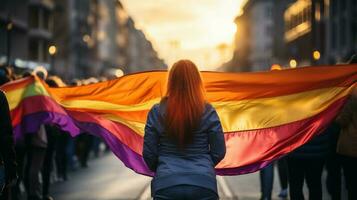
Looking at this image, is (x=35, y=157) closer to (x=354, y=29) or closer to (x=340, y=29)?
(x=354, y=29)

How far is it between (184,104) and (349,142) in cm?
349

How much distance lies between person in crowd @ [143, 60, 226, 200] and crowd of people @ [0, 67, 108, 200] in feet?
5.71

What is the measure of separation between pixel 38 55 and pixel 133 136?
59239mm

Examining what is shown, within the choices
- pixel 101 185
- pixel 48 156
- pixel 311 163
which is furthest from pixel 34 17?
pixel 311 163

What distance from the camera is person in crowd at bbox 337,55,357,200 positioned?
26.6 ft

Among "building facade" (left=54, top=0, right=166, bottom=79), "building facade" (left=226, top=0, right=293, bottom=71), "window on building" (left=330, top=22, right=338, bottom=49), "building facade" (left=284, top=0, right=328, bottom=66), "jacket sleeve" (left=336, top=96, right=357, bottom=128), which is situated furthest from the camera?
"building facade" (left=226, top=0, right=293, bottom=71)

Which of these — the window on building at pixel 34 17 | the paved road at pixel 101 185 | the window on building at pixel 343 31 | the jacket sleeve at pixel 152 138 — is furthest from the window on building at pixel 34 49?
the jacket sleeve at pixel 152 138

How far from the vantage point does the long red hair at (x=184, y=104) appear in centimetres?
519

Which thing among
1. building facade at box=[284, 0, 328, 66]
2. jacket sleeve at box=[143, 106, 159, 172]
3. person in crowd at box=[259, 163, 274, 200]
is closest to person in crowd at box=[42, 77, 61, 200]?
person in crowd at box=[259, 163, 274, 200]

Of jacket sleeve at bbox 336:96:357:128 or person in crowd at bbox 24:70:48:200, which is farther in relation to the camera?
person in crowd at bbox 24:70:48:200

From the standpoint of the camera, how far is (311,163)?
8797mm

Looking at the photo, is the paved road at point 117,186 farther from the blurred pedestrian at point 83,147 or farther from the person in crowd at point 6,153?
the person in crowd at point 6,153

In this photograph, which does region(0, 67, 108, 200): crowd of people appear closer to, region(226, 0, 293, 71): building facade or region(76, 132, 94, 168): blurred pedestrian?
region(76, 132, 94, 168): blurred pedestrian

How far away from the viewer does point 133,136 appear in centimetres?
772
